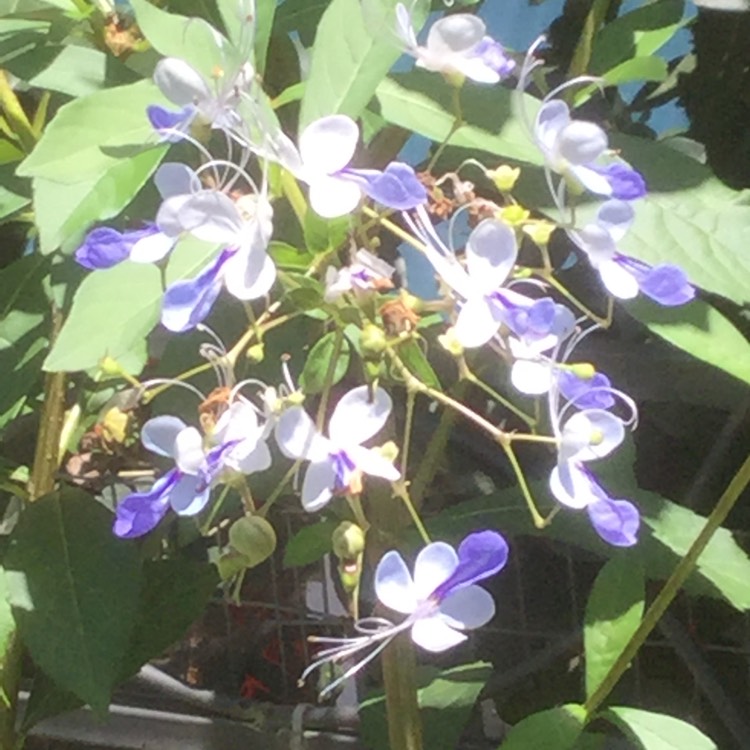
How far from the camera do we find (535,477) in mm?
718

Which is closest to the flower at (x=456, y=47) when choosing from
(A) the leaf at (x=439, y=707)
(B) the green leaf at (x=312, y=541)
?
(B) the green leaf at (x=312, y=541)

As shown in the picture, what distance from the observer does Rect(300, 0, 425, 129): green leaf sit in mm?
435

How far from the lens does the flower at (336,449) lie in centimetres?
38

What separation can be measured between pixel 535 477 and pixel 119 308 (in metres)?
0.33

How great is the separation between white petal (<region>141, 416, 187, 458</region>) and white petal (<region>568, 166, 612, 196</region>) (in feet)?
0.50

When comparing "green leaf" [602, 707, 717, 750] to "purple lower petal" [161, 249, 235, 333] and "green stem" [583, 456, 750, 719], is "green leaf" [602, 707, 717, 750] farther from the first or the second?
"purple lower petal" [161, 249, 235, 333]

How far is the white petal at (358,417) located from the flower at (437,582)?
4 cm

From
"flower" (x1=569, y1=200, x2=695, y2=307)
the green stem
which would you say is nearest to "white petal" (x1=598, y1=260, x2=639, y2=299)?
"flower" (x1=569, y1=200, x2=695, y2=307)

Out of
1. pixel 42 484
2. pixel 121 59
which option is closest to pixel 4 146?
pixel 121 59

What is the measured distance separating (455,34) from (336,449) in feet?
0.45

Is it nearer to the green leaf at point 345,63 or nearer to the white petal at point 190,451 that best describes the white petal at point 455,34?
the green leaf at point 345,63

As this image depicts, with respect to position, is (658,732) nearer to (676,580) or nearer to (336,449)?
(676,580)

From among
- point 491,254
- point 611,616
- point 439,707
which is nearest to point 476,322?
point 491,254

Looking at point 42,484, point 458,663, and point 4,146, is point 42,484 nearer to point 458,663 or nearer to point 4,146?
point 4,146
